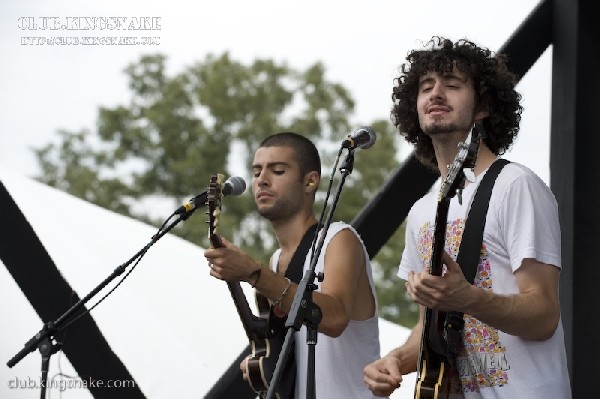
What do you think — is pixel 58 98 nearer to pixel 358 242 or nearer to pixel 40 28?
pixel 40 28

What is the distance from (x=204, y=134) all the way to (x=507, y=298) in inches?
692

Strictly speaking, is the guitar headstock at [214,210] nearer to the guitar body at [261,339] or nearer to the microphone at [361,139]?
the microphone at [361,139]

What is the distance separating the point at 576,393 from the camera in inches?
145

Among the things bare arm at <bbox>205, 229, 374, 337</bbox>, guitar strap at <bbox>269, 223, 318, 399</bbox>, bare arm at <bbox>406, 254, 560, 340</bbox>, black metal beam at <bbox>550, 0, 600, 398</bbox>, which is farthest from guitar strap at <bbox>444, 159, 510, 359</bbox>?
black metal beam at <bbox>550, 0, 600, 398</bbox>

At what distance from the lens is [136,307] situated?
5.09m

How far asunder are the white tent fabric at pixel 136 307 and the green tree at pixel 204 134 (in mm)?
12637

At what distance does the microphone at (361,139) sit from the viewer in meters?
2.86

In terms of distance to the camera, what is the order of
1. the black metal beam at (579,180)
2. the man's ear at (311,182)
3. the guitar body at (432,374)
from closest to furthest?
the guitar body at (432,374) → the black metal beam at (579,180) → the man's ear at (311,182)

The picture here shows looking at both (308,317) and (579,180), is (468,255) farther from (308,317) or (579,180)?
(579,180)

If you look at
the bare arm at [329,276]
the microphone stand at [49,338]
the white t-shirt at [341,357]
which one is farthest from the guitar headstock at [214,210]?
the white t-shirt at [341,357]

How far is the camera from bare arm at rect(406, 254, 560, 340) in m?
2.34

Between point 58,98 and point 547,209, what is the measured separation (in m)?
21.6

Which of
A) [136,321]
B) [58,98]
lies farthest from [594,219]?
[58,98]

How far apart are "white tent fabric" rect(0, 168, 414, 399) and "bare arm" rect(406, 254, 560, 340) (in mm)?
1892
